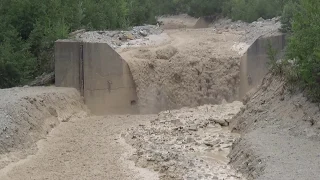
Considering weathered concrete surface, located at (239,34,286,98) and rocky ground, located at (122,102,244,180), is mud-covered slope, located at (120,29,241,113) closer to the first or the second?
weathered concrete surface, located at (239,34,286,98)

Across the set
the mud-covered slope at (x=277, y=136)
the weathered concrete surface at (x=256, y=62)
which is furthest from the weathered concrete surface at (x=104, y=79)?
the mud-covered slope at (x=277, y=136)

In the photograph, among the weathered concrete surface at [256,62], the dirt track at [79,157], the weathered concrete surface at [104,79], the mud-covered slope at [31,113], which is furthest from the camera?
the weathered concrete surface at [256,62]

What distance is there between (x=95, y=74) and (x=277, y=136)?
36.1ft

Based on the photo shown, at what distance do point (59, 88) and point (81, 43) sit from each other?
2164 mm

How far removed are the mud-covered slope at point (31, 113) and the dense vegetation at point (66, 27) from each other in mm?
2826

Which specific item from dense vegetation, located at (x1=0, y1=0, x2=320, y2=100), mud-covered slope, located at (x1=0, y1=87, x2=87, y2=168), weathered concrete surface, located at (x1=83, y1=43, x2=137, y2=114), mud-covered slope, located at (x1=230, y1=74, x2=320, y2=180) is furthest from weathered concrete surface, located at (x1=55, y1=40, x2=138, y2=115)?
mud-covered slope, located at (x1=230, y1=74, x2=320, y2=180)

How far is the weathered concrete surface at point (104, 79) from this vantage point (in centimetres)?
2402

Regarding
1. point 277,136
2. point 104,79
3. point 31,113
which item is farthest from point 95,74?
point 277,136

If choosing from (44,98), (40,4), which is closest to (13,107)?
(44,98)

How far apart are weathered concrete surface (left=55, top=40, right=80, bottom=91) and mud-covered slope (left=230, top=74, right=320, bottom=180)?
786 cm

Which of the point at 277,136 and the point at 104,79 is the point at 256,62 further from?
the point at 277,136

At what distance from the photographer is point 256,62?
24.9m

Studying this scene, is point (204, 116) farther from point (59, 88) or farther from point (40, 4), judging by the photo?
point (40, 4)

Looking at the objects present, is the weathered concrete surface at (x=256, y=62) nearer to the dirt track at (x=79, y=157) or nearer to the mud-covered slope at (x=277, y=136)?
the mud-covered slope at (x=277, y=136)
